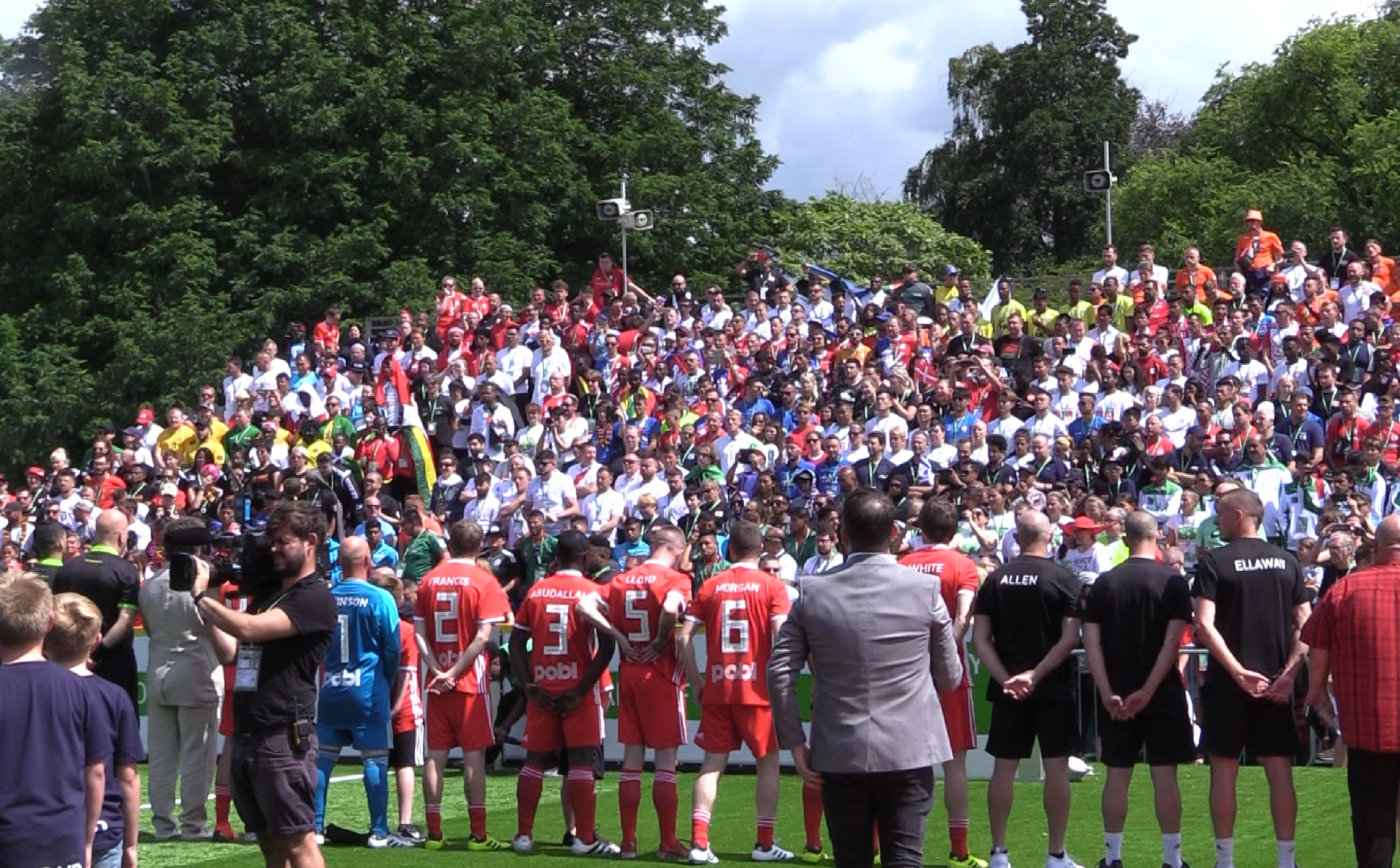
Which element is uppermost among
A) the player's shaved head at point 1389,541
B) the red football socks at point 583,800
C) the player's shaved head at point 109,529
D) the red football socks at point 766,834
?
the player's shaved head at point 109,529

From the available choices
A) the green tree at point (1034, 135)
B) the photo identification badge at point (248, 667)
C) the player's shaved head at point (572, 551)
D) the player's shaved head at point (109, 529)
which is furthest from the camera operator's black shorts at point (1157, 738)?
the green tree at point (1034, 135)

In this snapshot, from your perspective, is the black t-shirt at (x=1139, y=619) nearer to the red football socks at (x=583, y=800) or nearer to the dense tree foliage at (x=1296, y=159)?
the red football socks at (x=583, y=800)

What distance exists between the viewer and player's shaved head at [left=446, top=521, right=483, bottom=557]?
37.2 feet

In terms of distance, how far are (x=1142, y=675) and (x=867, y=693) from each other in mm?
3097

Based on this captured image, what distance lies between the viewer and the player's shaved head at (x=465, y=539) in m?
11.3

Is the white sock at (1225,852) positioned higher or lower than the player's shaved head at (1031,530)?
lower

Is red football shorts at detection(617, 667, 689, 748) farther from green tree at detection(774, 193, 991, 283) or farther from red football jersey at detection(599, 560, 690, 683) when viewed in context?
green tree at detection(774, 193, 991, 283)

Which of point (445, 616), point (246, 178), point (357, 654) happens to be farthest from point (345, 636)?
point (246, 178)

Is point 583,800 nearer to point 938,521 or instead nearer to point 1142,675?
point 938,521

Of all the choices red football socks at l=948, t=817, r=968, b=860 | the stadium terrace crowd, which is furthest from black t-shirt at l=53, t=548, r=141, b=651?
red football socks at l=948, t=817, r=968, b=860

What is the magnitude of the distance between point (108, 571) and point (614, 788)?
15.6 ft

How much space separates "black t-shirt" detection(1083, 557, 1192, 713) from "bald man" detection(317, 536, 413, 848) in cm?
408

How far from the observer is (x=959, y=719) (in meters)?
10.3

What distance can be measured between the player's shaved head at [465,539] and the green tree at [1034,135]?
50481mm
